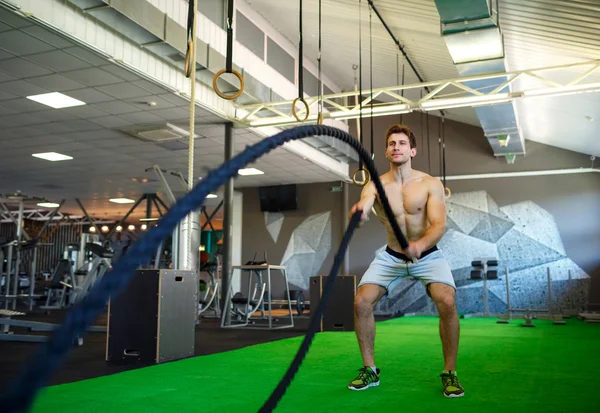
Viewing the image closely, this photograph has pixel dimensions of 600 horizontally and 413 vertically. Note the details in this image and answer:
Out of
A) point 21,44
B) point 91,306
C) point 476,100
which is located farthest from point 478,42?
point 91,306

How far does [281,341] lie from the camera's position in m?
5.89

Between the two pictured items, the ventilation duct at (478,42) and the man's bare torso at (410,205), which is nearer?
the man's bare torso at (410,205)

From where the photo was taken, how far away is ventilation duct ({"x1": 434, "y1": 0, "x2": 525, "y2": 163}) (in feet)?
17.6

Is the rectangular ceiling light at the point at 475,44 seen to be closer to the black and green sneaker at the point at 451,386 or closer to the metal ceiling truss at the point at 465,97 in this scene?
the metal ceiling truss at the point at 465,97

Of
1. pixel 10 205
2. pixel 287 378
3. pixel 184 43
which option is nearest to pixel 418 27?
pixel 184 43

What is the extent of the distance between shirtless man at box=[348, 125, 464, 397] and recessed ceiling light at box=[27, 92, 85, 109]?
19.7 feet

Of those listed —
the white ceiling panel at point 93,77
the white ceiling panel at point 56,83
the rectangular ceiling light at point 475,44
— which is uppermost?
the rectangular ceiling light at point 475,44

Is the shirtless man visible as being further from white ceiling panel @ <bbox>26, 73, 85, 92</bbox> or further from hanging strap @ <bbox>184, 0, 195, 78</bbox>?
white ceiling panel @ <bbox>26, 73, 85, 92</bbox>

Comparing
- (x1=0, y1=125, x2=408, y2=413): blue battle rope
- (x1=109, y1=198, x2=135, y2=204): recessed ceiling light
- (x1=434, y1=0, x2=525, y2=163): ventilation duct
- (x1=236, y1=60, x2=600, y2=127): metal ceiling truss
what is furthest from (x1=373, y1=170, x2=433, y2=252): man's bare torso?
(x1=109, y1=198, x2=135, y2=204): recessed ceiling light

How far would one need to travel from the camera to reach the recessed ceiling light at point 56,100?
7.56 meters

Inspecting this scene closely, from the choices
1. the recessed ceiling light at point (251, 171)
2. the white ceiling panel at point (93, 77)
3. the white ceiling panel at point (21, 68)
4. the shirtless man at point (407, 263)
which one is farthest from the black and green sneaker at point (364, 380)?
the recessed ceiling light at point (251, 171)

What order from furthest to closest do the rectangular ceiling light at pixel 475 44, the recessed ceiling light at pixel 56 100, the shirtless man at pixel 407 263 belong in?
1. the recessed ceiling light at pixel 56 100
2. the rectangular ceiling light at pixel 475 44
3. the shirtless man at pixel 407 263

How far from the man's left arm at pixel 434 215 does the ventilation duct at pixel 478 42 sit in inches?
115

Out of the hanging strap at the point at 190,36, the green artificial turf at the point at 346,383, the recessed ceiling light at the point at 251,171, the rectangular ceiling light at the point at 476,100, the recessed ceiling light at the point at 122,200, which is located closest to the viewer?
the green artificial turf at the point at 346,383
